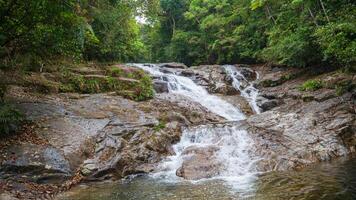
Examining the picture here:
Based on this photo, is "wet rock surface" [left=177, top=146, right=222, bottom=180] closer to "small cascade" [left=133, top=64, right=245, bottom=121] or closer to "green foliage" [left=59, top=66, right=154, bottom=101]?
"small cascade" [left=133, top=64, right=245, bottom=121]

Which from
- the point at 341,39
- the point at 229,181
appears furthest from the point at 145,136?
the point at 341,39

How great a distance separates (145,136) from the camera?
12391mm

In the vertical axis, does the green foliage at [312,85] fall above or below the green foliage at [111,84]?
above

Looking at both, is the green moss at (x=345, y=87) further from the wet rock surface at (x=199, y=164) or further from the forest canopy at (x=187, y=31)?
the wet rock surface at (x=199, y=164)

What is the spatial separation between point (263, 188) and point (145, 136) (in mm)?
5161

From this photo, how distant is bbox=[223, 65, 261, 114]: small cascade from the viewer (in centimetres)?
1883

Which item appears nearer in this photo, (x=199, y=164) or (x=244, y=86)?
(x=199, y=164)

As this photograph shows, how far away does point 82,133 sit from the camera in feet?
39.7

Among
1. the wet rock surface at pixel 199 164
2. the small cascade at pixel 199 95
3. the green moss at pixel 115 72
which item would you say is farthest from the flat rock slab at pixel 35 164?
the small cascade at pixel 199 95

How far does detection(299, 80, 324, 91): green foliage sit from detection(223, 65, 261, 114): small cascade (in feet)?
7.87

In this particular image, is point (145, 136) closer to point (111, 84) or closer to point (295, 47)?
point (111, 84)

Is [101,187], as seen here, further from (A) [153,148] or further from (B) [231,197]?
(B) [231,197]

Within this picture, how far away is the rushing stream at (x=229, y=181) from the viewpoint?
7.84 metres

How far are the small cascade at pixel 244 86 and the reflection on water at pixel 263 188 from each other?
338 inches
